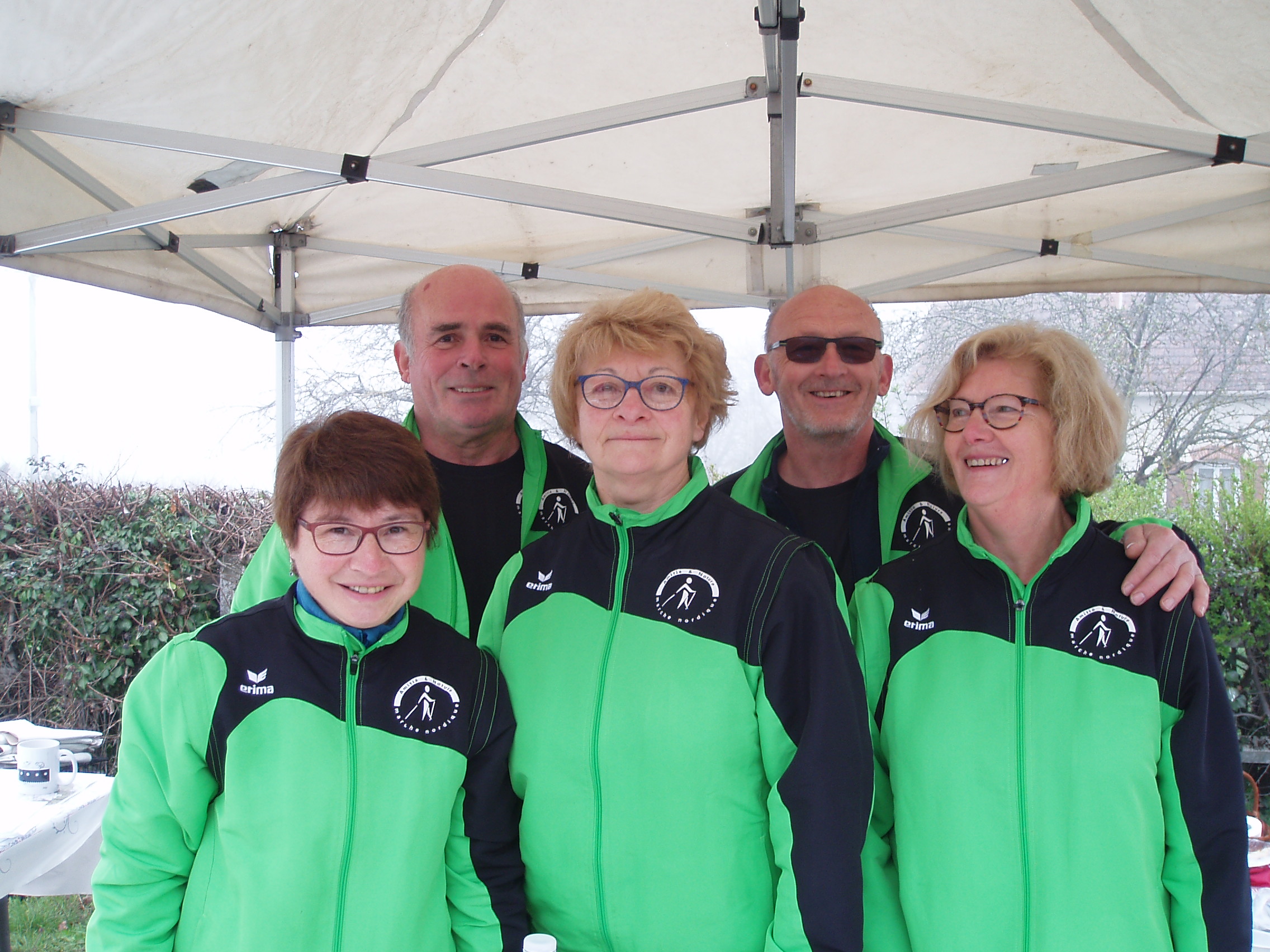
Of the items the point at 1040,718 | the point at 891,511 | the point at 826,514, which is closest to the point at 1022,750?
the point at 1040,718

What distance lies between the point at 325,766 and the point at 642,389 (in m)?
0.81

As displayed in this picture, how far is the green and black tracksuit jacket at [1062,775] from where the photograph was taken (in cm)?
139

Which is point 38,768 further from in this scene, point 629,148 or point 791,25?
point 791,25

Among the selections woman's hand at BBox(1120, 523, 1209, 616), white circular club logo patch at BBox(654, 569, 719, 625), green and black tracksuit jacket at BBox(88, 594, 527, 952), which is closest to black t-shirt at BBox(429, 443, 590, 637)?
green and black tracksuit jacket at BBox(88, 594, 527, 952)

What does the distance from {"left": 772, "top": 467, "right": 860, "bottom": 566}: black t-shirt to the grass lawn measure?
14.0 feet

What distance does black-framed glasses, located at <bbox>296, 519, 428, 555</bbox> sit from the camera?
4.69ft

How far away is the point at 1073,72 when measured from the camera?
2697mm

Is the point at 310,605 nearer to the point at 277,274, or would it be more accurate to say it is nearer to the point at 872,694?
the point at 872,694

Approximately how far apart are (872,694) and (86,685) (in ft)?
18.3

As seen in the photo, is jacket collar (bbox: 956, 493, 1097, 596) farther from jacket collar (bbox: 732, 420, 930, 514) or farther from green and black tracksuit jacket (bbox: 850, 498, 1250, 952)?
jacket collar (bbox: 732, 420, 930, 514)

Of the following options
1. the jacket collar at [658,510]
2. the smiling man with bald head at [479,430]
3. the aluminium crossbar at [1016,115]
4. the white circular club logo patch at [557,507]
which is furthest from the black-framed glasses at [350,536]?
the aluminium crossbar at [1016,115]

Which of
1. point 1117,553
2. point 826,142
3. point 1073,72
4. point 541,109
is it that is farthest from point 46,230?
point 1073,72

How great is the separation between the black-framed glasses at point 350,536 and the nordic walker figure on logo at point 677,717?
0.28 meters

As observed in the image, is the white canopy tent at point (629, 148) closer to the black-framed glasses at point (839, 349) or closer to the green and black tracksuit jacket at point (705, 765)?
the black-framed glasses at point (839, 349)
